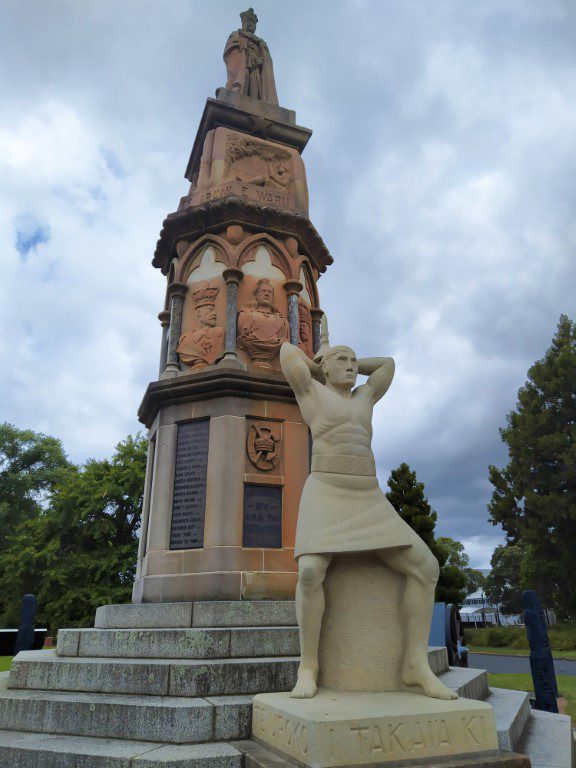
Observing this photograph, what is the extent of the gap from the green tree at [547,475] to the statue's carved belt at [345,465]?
86.7ft

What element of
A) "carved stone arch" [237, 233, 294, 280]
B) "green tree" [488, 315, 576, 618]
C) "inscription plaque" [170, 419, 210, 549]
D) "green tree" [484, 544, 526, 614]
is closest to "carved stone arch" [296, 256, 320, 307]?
"carved stone arch" [237, 233, 294, 280]

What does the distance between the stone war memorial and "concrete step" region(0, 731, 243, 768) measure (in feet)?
0.05

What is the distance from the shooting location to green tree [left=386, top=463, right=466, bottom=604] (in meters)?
22.6

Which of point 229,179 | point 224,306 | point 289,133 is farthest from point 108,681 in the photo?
point 289,133

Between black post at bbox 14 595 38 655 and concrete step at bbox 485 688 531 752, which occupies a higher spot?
black post at bbox 14 595 38 655

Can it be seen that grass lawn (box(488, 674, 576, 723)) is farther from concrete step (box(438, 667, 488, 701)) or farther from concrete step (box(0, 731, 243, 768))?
concrete step (box(0, 731, 243, 768))

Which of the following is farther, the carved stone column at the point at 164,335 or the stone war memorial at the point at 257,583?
the carved stone column at the point at 164,335

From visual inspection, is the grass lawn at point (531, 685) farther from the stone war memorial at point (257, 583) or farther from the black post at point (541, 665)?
the stone war memorial at point (257, 583)

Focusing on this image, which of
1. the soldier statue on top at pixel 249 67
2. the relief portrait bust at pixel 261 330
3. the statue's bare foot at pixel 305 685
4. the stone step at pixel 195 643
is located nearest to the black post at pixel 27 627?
the stone step at pixel 195 643

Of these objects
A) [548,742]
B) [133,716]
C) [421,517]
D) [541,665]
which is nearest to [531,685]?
[541,665]

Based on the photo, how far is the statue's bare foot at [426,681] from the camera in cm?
360

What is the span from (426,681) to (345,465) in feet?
5.28

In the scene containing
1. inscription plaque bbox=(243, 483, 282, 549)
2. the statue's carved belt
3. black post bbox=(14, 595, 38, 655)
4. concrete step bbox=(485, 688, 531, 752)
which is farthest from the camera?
black post bbox=(14, 595, 38, 655)

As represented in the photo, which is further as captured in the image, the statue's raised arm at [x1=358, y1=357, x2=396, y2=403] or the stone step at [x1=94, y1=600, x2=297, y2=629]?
the stone step at [x1=94, y1=600, x2=297, y2=629]
